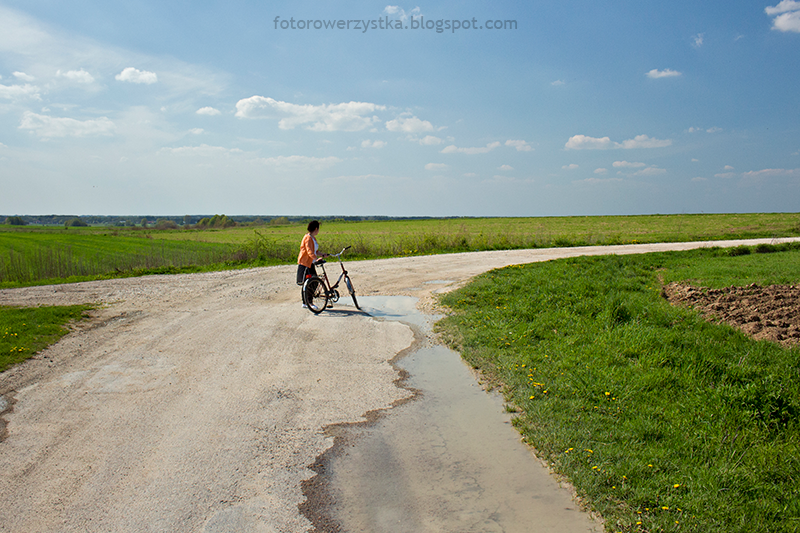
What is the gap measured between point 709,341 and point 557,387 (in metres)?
2.98

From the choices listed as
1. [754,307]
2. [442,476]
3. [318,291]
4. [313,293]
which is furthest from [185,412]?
[754,307]

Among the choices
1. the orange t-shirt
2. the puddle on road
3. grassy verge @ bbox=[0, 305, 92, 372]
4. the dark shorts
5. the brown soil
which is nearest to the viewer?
the puddle on road

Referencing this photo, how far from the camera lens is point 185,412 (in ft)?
16.8

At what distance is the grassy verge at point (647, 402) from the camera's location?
3367 millimetres

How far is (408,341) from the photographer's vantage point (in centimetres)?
805

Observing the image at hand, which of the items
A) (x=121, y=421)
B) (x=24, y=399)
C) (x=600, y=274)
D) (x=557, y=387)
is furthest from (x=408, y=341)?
(x=600, y=274)

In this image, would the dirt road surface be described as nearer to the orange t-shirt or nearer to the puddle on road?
the puddle on road

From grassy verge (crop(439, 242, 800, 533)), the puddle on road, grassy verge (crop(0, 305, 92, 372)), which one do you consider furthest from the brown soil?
grassy verge (crop(0, 305, 92, 372))

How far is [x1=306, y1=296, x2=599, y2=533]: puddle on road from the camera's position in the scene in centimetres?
328

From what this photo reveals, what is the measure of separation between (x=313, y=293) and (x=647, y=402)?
272 inches

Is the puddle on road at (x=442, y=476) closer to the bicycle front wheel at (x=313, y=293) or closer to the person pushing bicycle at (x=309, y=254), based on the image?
the bicycle front wheel at (x=313, y=293)

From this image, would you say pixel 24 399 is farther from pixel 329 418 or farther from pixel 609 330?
pixel 609 330

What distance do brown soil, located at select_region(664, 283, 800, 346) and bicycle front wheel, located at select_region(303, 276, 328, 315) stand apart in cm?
768

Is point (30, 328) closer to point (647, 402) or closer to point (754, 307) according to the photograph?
point (647, 402)
